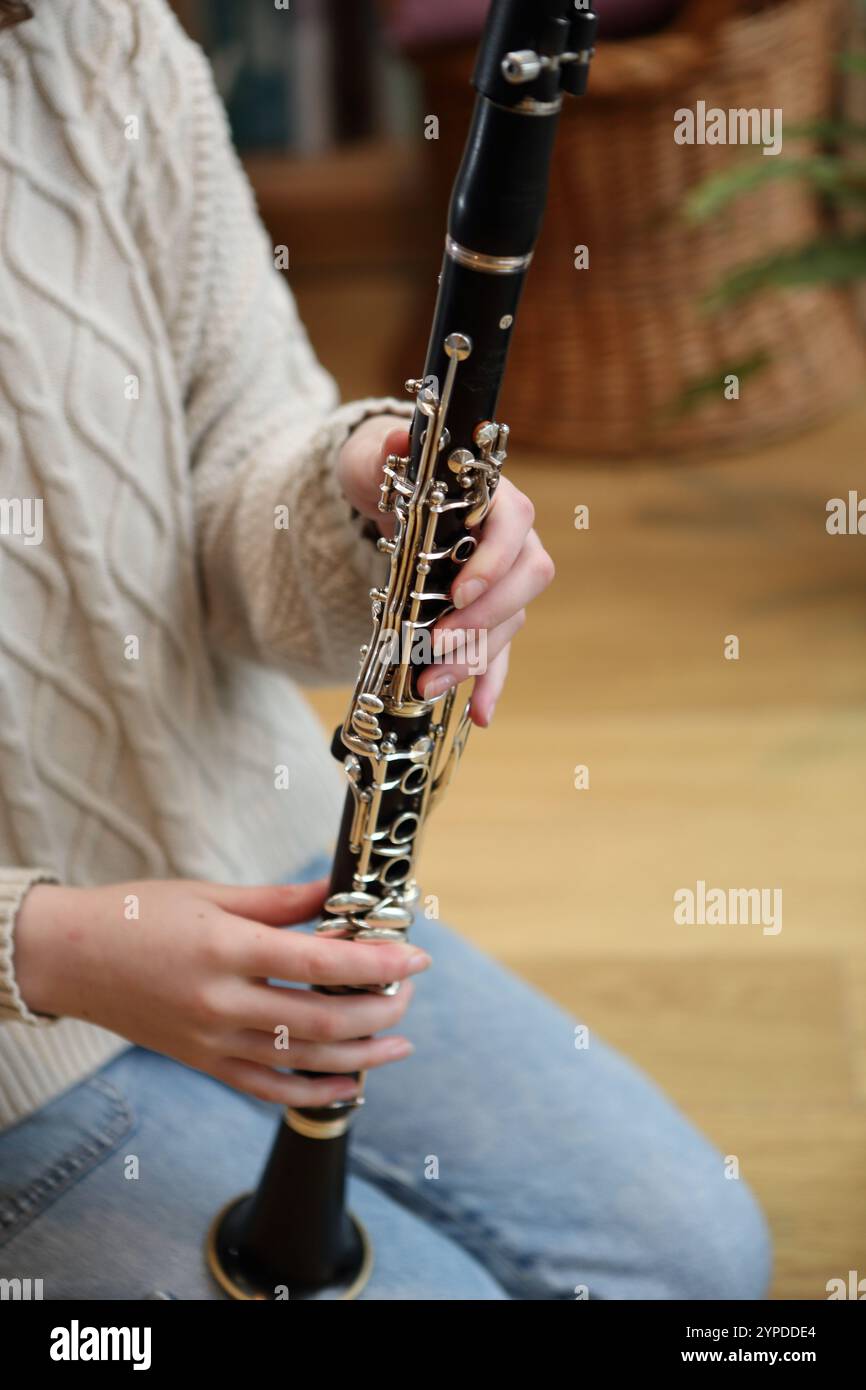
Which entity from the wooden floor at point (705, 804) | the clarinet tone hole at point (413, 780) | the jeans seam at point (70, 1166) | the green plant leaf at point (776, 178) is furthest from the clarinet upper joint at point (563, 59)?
the green plant leaf at point (776, 178)

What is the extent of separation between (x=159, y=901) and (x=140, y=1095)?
166 millimetres

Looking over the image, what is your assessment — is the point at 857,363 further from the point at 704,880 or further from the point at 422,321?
the point at 704,880

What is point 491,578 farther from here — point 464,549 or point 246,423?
point 246,423

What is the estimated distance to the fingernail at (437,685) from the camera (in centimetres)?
65

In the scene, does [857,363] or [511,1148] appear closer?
[511,1148]

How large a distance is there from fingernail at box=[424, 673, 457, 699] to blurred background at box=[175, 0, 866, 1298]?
1.07 ft

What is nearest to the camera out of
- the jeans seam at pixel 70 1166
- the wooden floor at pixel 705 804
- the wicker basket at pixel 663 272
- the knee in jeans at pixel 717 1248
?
the jeans seam at pixel 70 1166

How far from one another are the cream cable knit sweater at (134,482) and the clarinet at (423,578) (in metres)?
0.12

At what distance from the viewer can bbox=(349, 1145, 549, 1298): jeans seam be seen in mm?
858

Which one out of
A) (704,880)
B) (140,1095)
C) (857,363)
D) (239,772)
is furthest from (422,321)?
(140,1095)

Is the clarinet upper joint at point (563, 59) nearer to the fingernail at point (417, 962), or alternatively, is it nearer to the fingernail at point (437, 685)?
the fingernail at point (437, 685)

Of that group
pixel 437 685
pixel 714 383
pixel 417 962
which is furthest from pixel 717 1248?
pixel 714 383

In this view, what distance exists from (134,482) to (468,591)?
0.25 m
